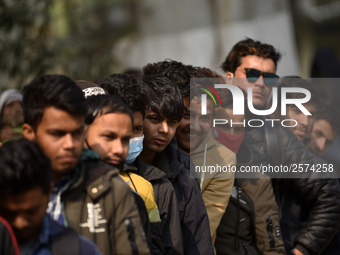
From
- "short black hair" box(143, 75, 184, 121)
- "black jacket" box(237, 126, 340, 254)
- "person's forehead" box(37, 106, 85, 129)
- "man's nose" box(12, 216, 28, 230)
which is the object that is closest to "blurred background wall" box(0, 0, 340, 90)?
"black jacket" box(237, 126, 340, 254)

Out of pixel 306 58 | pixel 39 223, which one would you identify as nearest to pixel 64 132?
pixel 39 223

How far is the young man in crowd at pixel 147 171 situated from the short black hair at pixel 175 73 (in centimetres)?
79

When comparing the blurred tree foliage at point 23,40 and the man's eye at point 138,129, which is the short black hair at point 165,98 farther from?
the blurred tree foliage at point 23,40

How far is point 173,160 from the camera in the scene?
455 centimetres

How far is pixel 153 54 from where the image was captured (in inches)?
542

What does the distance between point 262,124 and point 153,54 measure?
27.5ft

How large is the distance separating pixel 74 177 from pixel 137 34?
1181 cm

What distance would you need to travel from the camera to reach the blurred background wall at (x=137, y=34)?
382 inches

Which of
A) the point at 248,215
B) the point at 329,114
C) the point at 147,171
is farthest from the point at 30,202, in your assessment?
the point at 329,114

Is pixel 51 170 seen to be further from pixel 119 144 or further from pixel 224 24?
pixel 224 24

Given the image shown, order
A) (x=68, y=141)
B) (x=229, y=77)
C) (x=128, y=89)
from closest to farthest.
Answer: (x=68, y=141)
(x=128, y=89)
(x=229, y=77)

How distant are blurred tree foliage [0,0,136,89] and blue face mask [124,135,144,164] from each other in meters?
5.75

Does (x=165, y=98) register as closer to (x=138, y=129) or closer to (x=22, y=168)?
(x=138, y=129)

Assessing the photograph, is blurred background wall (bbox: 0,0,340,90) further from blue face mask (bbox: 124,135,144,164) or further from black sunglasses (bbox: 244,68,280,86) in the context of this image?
blue face mask (bbox: 124,135,144,164)
